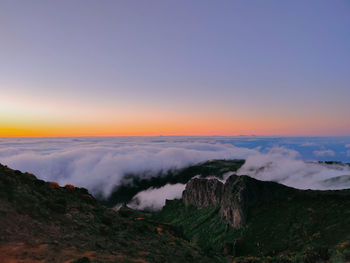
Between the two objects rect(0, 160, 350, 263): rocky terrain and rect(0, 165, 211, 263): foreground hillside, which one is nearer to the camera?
rect(0, 165, 211, 263): foreground hillside

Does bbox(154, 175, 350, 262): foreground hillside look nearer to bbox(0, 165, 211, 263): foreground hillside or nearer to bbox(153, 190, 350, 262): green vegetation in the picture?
bbox(153, 190, 350, 262): green vegetation

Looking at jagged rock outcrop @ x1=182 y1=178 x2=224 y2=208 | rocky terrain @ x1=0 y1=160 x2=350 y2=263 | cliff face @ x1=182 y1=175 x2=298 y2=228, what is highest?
rocky terrain @ x1=0 y1=160 x2=350 y2=263

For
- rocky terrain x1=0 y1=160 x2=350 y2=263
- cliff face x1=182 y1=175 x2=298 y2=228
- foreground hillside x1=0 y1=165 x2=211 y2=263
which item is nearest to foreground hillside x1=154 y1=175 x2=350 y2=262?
cliff face x1=182 y1=175 x2=298 y2=228

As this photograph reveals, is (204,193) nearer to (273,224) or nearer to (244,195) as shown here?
(244,195)

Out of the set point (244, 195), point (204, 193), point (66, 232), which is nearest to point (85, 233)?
point (66, 232)

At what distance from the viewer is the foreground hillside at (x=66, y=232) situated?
1703 centimetres

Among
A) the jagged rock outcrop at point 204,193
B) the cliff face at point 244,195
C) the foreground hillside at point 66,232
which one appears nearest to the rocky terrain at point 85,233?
the foreground hillside at point 66,232

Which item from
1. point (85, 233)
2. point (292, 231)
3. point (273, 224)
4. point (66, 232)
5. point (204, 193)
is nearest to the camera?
point (66, 232)

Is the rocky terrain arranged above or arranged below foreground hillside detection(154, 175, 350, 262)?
above

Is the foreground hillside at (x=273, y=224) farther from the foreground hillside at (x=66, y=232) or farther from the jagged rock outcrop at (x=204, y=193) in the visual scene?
the foreground hillside at (x=66, y=232)

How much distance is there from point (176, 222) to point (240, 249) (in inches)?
4085

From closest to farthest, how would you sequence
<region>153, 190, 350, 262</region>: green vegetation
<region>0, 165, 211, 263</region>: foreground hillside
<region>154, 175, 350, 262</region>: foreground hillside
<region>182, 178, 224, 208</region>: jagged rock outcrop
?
<region>0, 165, 211, 263</region>: foreground hillside → <region>153, 190, 350, 262</region>: green vegetation → <region>154, 175, 350, 262</region>: foreground hillside → <region>182, 178, 224, 208</region>: jagged rock outcrop

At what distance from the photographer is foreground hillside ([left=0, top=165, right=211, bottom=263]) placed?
671 inches

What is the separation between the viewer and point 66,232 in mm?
21281
